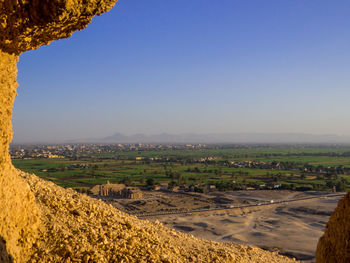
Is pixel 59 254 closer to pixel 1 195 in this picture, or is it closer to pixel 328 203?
pixel 1 195

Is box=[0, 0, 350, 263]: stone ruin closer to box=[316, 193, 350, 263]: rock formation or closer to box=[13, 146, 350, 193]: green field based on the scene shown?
box=[316, 193, 350, 263]: rock formation

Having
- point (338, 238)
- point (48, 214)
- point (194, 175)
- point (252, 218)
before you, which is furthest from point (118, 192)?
point (338, 238)

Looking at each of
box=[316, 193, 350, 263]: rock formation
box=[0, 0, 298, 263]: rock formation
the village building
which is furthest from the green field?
box=[316, 193, 350, 263]: rock formation

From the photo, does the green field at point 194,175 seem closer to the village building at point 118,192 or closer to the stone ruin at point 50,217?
the village building at point 118,192

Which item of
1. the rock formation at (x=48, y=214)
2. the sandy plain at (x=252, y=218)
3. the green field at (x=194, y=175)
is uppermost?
the rock formation at (x=48, y=214)

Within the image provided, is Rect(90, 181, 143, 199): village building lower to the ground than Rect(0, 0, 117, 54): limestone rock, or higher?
lower

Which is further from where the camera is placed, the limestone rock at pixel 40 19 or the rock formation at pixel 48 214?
the rock formation at pixel 48 214

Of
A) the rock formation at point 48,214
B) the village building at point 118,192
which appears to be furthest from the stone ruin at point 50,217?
the village building at point 118,192
